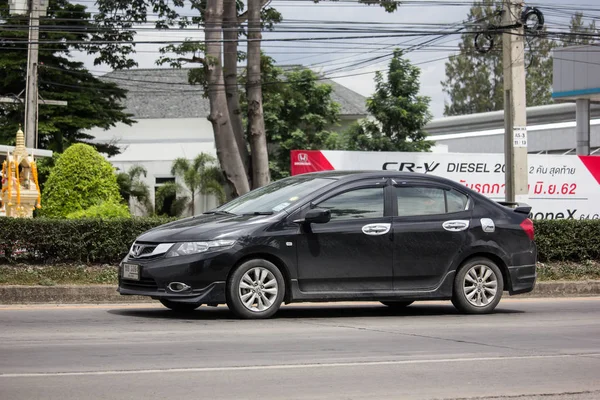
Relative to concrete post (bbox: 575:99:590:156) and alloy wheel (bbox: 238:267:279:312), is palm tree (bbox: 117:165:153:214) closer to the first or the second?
concrete post (bbox: 575:99:590:156)

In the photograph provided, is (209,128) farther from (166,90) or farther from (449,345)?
(449,345)

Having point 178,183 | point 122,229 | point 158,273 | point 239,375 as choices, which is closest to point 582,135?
point 178,183

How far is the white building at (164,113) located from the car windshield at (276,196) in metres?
42.4

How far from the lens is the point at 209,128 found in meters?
58.8

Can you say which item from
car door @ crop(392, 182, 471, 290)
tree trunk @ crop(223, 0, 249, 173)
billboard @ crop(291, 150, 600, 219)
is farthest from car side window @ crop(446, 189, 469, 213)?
tree trunk @ crop(223, 0, 249, 173)

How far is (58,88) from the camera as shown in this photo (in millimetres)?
39250

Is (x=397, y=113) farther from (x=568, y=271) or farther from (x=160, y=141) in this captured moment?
(x=568, y=271)

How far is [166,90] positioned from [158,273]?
169 feet

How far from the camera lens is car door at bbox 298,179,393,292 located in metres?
10.6

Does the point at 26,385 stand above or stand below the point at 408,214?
below

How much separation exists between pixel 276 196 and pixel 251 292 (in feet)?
4.38

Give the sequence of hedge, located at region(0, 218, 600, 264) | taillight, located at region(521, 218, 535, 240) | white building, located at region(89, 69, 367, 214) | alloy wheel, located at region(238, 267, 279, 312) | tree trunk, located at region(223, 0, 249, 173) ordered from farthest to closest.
Answer: white building, located at region(89, 69, 367, 214) < tree trunk, located at region(223, 0, 249, 173) < hedge, located at region(0, 218, 600, 264) < taillight, located at region(521, 218, 535, 240) < alloy wheel, located at region(238, 267, 279, 312)

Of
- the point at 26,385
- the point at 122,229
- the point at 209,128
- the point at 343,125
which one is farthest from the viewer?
the point at 209,128

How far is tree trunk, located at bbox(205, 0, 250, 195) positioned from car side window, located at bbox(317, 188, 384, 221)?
39.1ft
